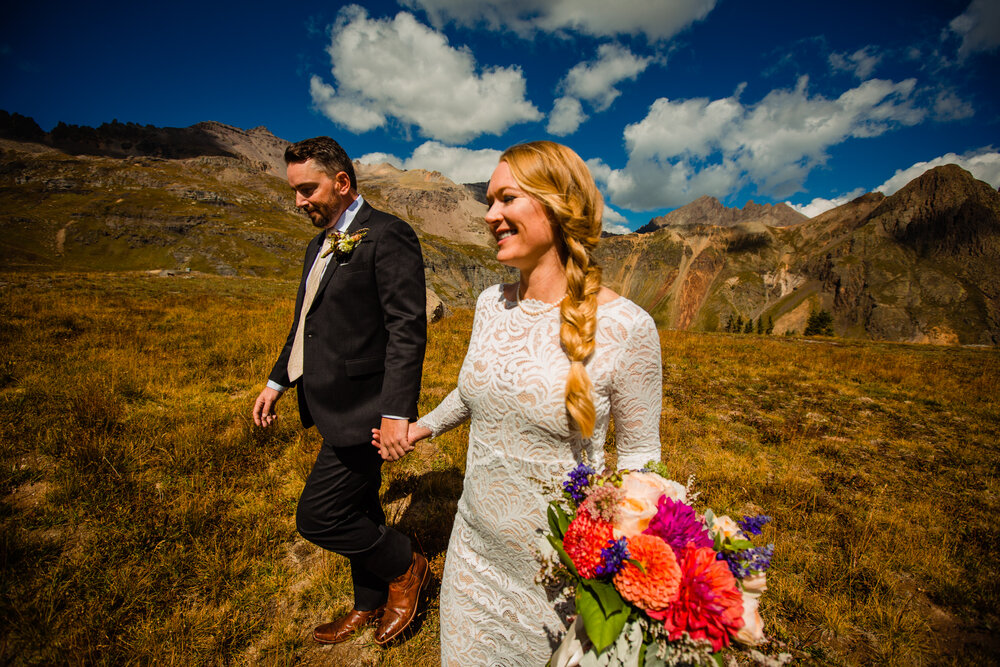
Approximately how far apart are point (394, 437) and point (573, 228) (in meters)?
1.69

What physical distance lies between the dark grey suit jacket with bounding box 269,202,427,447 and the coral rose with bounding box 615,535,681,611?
5.30ft

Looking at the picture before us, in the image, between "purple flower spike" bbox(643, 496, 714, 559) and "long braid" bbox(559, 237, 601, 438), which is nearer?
"purple flower spike" bbox(643, 496, 714, 559)

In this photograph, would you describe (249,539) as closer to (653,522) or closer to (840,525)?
(653,522)

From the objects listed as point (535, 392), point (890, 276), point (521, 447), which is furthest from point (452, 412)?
point (890, 276)

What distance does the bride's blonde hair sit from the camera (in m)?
1.85

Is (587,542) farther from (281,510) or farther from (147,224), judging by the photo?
(147,224)

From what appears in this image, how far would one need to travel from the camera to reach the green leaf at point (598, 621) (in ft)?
4.37

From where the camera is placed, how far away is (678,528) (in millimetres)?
1391

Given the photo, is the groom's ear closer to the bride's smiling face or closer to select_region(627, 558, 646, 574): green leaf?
the bride's smiling face

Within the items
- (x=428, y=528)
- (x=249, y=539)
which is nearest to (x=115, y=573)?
(x=249, y=539)

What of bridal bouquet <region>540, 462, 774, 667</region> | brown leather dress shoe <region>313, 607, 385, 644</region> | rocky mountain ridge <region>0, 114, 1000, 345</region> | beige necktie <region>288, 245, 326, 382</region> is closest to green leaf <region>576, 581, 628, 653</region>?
bridal bouquet <region>540, 462, 774, 667</region>

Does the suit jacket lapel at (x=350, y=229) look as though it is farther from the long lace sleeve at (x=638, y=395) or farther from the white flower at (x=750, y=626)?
the white flower at (x=750, y=626)

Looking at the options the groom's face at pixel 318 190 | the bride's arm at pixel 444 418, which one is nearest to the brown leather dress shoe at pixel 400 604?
the bride's arm at pixel 444 418

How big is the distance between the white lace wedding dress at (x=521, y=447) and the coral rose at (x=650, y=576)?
502 millimetres
